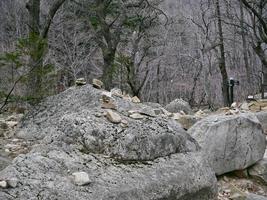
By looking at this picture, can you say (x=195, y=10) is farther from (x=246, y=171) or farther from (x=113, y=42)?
(x=246, y=171)

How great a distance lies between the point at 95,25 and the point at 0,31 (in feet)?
29.6

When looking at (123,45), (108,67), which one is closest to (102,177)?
(108,67)

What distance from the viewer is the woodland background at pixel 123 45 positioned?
7855 mm

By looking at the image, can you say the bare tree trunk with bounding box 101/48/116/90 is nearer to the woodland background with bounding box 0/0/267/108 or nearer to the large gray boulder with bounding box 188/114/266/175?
the woodland background with bounding box 0/0/267/108

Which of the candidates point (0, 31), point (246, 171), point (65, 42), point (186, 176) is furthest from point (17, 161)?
point (0, 31)

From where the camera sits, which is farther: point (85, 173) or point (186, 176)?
point (186, 176)

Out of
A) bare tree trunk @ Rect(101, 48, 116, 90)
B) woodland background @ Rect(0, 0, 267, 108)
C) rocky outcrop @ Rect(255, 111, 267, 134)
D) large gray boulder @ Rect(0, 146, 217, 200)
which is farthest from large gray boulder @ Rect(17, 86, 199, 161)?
bare tree trunk @ Rect(101, 48, 116, 90)

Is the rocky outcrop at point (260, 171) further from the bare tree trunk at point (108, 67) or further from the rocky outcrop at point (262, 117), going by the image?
the bare tree trunk at point (108, 67)

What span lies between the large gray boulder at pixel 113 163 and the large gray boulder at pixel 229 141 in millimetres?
1419

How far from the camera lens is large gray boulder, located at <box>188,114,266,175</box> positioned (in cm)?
576

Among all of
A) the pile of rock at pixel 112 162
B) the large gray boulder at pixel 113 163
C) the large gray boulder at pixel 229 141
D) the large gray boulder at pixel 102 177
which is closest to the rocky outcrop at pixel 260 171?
the large gray boulder at pixel 229 141

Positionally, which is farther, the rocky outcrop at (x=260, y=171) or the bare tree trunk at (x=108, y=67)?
the bare tree trunk at (x=108, y=67)

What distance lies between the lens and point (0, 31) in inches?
908

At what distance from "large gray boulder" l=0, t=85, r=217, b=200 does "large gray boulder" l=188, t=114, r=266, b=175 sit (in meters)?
1.42
